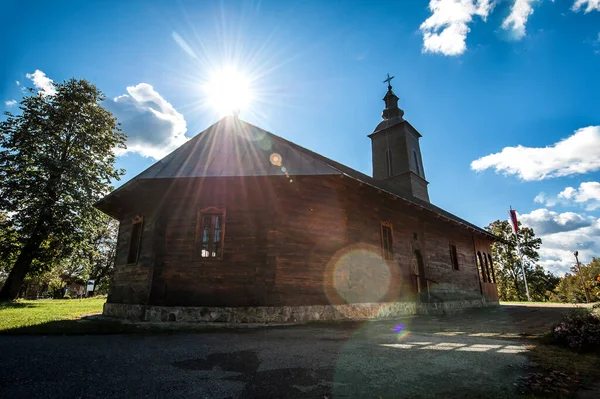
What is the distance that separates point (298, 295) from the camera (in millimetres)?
9594

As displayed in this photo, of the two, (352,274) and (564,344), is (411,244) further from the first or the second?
(564,344)

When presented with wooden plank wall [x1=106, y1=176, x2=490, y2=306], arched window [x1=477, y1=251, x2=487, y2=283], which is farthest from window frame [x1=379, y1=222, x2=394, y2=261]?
arched window [x1=477, y1=251, x2=487, y2=283]

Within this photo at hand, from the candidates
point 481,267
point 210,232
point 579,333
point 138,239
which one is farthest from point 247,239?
point 481,267

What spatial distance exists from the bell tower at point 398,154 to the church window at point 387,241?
7.96m

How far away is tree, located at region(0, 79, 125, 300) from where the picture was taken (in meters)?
16.6

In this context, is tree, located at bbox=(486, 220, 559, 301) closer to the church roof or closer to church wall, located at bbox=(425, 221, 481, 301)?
church wall, located at bbox=(425, 221, 481, 301)

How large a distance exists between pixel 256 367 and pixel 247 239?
5.78m

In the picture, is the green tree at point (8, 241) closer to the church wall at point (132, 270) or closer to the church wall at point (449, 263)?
the church wall at point (132, 270)

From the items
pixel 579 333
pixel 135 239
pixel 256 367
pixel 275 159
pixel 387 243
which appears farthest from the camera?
pixel 387 243

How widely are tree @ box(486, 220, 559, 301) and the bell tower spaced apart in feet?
103

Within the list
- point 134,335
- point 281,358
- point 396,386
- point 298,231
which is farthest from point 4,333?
point 396,386

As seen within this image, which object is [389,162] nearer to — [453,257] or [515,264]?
[453,257]

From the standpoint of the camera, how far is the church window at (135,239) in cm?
1109

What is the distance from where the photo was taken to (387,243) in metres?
13.4
